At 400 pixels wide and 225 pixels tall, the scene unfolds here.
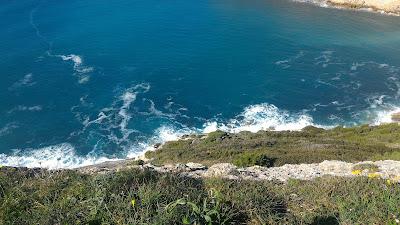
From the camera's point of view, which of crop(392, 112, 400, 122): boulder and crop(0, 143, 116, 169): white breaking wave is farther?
crop(392, 112, 400, 122): boulder

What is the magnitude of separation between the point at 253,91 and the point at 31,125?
1450 inches

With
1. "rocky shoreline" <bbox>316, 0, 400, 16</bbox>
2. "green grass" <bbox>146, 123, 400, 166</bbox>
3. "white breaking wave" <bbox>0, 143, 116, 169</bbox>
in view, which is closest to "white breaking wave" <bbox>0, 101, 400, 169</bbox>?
"white breaking wave" <bbox>0, 143, 116, 169</bbox>

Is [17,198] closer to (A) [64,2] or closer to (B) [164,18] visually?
(B) [164,18]

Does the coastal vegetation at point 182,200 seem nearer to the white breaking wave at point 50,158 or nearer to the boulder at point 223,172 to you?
the boulder at point 223,172

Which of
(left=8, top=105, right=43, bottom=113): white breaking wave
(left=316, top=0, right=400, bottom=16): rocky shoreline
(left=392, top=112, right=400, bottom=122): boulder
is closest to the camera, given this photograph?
(left=392, top=112, right=400, bottom=122): boulder

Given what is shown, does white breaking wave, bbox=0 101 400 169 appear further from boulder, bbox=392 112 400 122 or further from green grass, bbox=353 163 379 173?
green grass, bbox=353 163 379 173

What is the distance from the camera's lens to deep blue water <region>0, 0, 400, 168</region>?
62.9 meters

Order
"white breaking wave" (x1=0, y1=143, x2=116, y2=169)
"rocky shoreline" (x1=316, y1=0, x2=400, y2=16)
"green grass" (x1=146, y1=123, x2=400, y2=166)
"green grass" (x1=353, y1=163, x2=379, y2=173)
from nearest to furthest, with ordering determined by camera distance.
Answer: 1. "green grass" (x1=353, y1=163, x2=379, y2=173)
2. "green grass" (x1=146, y1=123, x2=400, y2=166)
3. "white breaking wave" (x1=0, y1=143, x2=116, y2=169)
4. "rocky shoreline" (x1=316, y1=0, x2=400, y2=16)

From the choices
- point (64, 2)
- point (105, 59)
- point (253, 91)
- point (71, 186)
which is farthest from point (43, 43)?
point (71, 186)

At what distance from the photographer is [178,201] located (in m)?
12.5

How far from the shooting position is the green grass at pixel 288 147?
4250 cm

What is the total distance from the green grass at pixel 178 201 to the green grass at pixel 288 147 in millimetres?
21757

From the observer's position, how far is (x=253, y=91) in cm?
Answer: 7131

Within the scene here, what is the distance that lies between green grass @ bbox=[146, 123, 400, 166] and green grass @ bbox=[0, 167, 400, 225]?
21.8 metres
